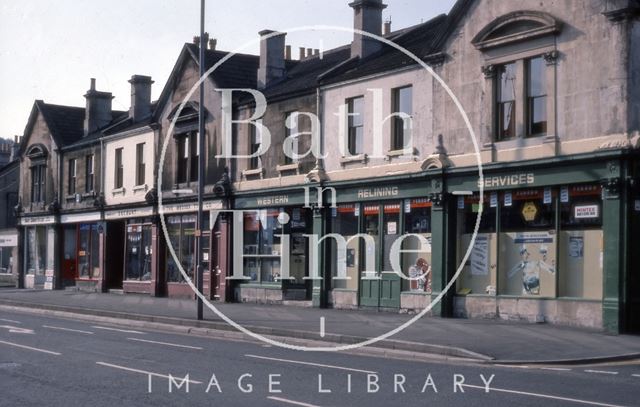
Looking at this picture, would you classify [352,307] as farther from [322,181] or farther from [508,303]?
[508,303]

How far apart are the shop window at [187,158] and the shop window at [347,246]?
355 inches

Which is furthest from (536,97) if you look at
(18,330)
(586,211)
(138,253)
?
(138,253)

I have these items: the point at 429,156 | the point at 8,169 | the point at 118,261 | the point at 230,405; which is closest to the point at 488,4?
the point at 429,156

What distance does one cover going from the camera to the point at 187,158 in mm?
38062

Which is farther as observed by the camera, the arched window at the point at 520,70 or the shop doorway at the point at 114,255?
the shop doorway at the point at 114,255

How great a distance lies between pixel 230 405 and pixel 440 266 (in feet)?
48.9

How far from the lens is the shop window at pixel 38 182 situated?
49.9 m

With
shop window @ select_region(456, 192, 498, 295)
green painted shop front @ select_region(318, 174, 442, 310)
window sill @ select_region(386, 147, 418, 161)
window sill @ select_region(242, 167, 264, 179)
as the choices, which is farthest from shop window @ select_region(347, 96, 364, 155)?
window sill @ select_region(242, 167, 264, 179)

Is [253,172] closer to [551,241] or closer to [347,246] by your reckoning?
[347,246]

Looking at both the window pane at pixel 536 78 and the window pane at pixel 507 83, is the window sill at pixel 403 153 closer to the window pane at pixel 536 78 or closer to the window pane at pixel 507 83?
the window pane at pixel 507 83

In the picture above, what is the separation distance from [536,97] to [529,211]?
2909 millimetres

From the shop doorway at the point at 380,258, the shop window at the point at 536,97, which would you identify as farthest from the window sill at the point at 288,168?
the shop window at the point at 536,97

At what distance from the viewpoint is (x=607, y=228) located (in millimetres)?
21812

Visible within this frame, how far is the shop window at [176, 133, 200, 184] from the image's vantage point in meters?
37.7
